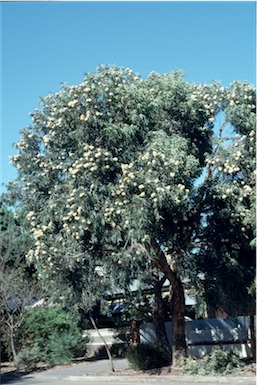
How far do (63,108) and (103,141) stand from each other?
128 centimetres

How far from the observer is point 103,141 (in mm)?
12547

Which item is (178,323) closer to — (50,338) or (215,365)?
(215,365)

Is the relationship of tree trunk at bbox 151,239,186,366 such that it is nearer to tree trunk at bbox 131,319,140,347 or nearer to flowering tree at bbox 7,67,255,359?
flowering tree at bbox 7,67,255,359

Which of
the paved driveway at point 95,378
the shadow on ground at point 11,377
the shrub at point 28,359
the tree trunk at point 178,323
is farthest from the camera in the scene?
the shrub at point 28,359

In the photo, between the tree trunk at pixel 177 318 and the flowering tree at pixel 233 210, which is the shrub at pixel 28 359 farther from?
the flowering tree at pixel 233 210

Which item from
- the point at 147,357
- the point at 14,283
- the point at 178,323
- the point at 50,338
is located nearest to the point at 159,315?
the point at 147,357

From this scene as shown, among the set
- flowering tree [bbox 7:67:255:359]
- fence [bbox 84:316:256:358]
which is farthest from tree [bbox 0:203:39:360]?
flowering tree [bbox 7:67:255:359]

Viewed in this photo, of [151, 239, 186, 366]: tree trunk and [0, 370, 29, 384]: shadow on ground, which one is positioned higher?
[151, 239, 186, 366]: tree trunk

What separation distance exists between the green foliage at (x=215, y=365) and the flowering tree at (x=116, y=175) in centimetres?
243

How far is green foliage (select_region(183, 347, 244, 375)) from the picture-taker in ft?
45.0

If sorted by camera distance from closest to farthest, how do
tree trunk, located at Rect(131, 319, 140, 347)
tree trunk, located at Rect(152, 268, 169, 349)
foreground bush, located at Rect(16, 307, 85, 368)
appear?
tree trunk, located at Rect(152, 268, 169, 349), foreground bush, located at Rect(16, 307, 85, 368), tree trunk, located at Rect(131, 319, 140, 347)

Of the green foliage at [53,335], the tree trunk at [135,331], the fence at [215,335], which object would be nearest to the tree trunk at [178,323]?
the fence at [215,335]

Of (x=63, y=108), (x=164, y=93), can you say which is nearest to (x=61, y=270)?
(x=63, y=108)

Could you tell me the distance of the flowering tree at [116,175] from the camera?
1181 cm
